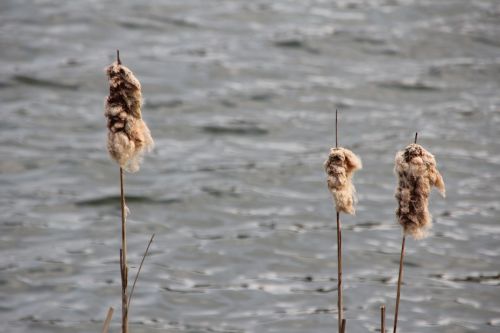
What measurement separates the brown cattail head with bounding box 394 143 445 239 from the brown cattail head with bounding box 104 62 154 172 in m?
0.80

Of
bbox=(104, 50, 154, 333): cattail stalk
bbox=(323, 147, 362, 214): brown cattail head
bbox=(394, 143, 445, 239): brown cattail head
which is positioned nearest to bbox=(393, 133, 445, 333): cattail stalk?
bbox=(394, 143, 445, 239): brown cattail head

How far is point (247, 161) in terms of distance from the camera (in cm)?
709

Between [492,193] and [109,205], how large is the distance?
2878 millimetres

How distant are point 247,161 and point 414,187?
4.52m

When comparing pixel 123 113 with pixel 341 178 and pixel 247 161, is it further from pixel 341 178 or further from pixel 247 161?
pixel 247 161

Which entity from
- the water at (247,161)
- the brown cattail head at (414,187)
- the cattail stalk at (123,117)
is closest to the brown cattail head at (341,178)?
the brown cattail head at (414,187)

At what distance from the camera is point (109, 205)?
6391 millimetres

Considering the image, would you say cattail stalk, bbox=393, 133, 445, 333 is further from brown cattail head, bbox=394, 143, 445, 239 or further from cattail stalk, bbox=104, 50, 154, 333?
cattail stalk, bbox=104, 50, 154, 333

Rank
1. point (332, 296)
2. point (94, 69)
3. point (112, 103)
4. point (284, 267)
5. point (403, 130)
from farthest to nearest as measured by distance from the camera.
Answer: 1. point (94, 69)
2. point (403, 130)
3. point (284, 267)
4. point (332, 296)
5. point (112, 103)

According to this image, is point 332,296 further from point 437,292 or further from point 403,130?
point 403,130

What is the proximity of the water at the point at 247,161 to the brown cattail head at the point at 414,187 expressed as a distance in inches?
85.4

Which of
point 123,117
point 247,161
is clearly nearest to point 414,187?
point 123,117

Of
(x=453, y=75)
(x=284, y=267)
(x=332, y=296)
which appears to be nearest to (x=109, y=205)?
(x=284, y=267)

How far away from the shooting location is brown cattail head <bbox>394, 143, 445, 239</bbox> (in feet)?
8.50
